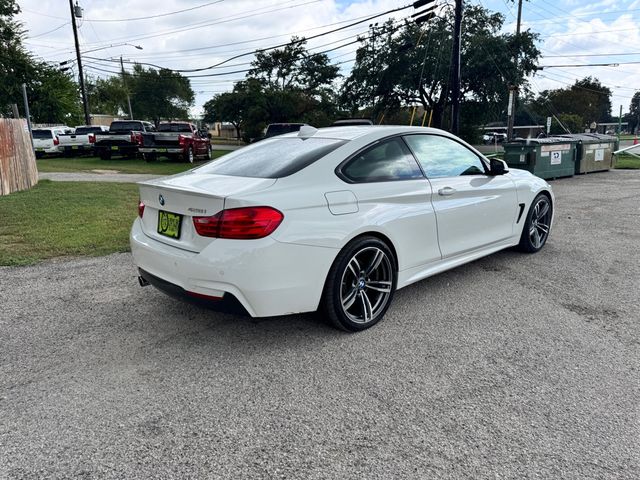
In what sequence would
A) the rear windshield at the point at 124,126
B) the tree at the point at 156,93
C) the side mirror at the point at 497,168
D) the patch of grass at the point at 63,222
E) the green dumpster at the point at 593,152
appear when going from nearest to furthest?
the side mirror at the point at 497,168, the patch of grass at the point at 63,222, the green dumpster at the point at 593,152, the rear windshield at the point at 124,126, the tree at the point at 156,93

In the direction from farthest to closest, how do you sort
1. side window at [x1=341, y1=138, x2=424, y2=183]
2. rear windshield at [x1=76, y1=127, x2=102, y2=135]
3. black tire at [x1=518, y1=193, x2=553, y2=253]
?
1. rear windshield at [x1=76, y1=127, x2=102, y2=135]
2. black tire at [x1=518, y1=193, x2=553, y2=253]
3. side window at [x1=341, y1=138, x2=424, y2=183]

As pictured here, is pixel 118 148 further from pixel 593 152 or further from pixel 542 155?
pixel 593 152

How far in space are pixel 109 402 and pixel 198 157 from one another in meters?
20.1

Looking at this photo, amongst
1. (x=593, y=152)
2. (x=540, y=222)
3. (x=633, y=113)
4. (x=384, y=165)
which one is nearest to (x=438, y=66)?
(x=593, y=152)

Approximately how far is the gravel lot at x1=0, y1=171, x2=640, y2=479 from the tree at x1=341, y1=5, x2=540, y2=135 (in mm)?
20990

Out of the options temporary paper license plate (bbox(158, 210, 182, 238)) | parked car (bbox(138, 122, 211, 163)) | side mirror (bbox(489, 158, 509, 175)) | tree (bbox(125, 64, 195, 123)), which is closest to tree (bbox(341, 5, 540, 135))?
parked car (bbox(138, 122, 211, 163))

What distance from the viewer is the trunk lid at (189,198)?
2.99 m

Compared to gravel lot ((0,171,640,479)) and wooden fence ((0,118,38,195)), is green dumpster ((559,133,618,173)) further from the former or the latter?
wooden fence ((0,118,38,195))

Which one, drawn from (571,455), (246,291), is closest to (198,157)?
(246,291)

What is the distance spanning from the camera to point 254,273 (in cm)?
289

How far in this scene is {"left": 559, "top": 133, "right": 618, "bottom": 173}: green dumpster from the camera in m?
15.2

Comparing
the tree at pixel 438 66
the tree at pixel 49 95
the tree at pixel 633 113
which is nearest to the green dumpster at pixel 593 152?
the tree at pixel 438 66

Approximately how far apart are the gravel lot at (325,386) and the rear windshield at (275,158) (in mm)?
1165

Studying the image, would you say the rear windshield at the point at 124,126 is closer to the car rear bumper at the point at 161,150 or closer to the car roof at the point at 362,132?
the car rear bumper at the point at 161,150
